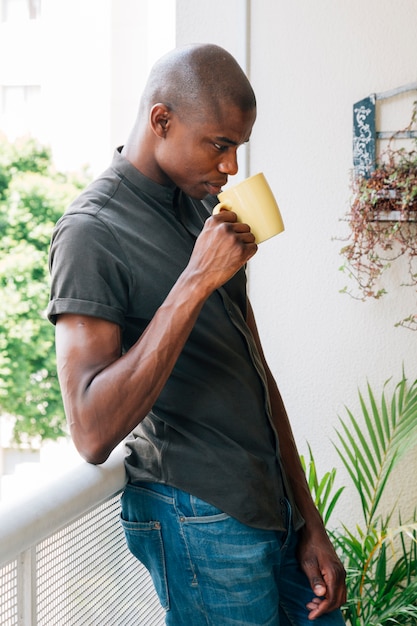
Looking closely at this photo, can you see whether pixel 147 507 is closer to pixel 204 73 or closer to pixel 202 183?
pixel 202 183

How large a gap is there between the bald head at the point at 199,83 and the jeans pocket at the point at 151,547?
571mm

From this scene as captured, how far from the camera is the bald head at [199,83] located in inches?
48.5

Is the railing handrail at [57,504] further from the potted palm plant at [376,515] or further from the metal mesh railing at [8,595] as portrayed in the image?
the potted palm plant at [376,515]

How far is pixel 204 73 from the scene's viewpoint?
4.09 ft

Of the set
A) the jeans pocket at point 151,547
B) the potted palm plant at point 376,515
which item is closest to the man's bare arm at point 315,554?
the jeans pocket at point 151,547

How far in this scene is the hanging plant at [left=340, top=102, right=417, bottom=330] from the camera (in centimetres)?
230

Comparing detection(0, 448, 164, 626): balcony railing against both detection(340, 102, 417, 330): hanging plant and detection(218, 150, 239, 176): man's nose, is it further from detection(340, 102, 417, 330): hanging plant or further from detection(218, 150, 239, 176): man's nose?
detection(340, 102, 417, 330): hanging plant

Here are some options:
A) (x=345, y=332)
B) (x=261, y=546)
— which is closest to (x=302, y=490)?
(x=261, y=546)

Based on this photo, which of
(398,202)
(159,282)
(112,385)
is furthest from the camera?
(398,202)

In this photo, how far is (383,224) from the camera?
7.77ft

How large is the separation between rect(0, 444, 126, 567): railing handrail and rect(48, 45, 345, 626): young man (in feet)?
0.11

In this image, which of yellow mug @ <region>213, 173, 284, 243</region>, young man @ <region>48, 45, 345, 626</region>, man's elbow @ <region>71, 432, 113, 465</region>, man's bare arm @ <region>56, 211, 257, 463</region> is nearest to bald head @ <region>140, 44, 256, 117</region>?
young man @ <region>48, 45, 345, 626</region>

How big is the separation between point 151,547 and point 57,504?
0.23 m

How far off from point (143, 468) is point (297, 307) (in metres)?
1.26
